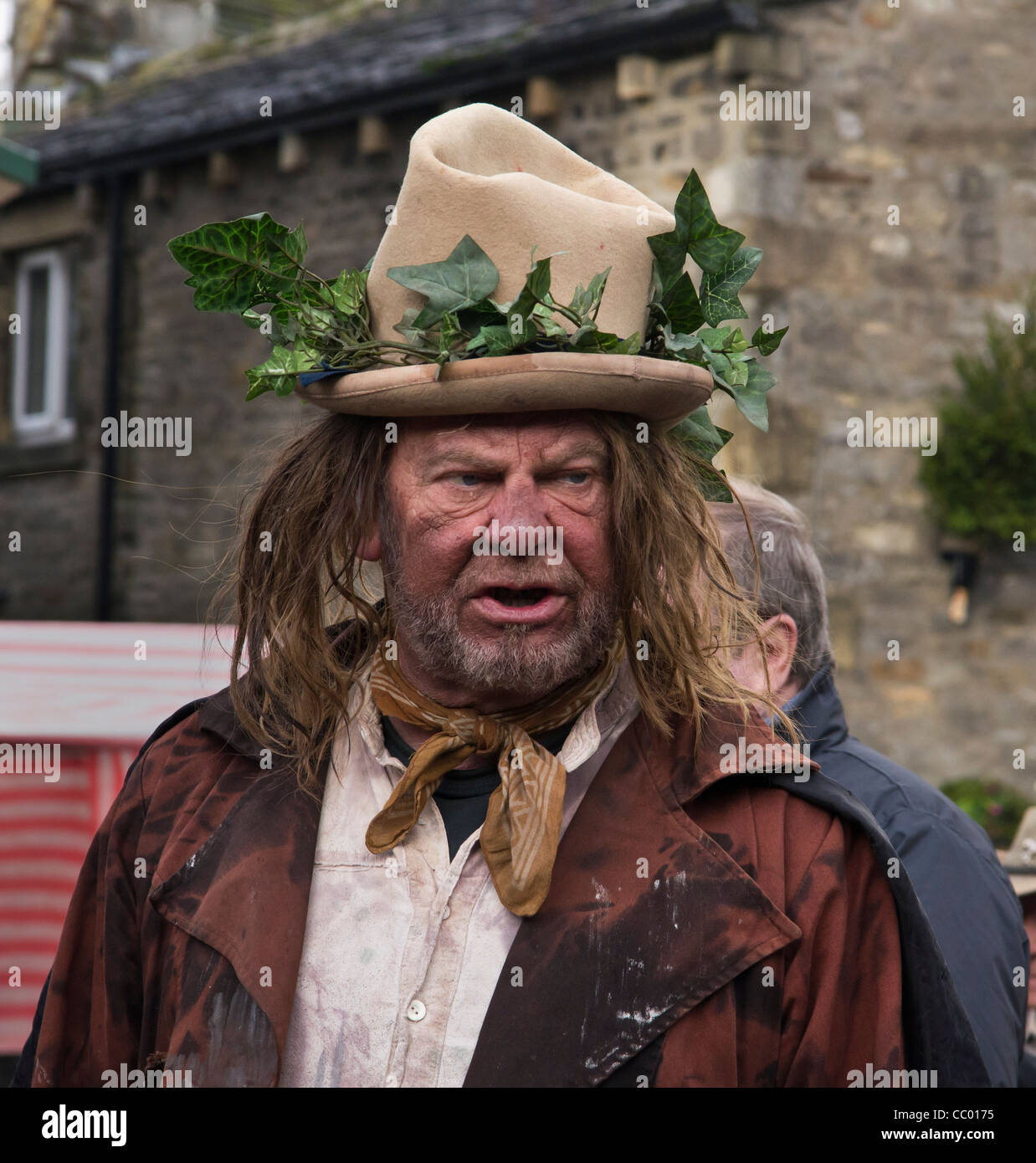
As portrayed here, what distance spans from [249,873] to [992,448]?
608cm

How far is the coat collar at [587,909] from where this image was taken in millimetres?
1890

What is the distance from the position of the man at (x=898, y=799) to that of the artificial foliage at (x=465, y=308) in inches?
15.2

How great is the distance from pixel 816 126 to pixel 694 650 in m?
5.89

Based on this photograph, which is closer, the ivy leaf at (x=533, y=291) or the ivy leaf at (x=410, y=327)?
the ivy leaf at (x=533, y=291)

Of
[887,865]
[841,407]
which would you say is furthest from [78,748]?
[841,407]

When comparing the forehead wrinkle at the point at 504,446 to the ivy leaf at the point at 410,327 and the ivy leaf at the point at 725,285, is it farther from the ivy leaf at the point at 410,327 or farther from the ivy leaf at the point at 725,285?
the ivy leaf at the point at 725,285

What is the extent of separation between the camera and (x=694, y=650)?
2.19 meters

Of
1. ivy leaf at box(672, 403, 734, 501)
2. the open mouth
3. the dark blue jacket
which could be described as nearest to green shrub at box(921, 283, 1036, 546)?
the dark blue jacket

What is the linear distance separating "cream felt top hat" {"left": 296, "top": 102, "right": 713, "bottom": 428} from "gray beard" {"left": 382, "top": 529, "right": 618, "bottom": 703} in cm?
27

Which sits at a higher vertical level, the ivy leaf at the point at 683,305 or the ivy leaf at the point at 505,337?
the ivy leaf at the point at 683,305

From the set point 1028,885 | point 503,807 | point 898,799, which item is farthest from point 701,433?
point 1028,885

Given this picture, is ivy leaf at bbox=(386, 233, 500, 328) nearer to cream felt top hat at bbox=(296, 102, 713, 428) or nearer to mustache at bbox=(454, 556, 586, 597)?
cream felt top hat at bbox=(296, 102, 713, 428)

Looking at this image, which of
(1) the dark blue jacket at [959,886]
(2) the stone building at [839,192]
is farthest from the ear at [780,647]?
(2) the stone building at [839,192]
